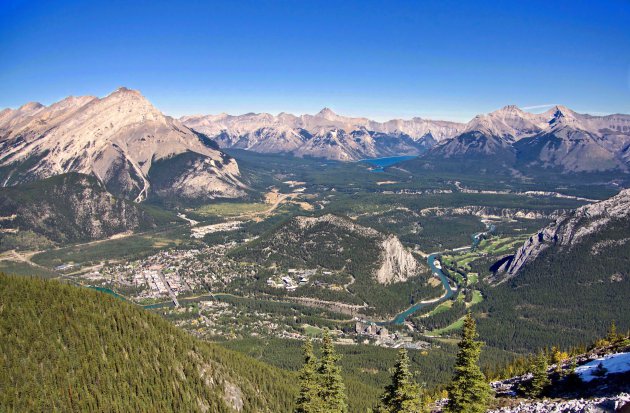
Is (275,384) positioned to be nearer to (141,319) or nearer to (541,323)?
(141,319)

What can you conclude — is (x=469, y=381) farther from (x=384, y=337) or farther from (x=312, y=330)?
(x=312, y=330)

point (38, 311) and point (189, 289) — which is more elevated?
→ point (38, 311)

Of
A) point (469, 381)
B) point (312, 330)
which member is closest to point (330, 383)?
point (469, 381)

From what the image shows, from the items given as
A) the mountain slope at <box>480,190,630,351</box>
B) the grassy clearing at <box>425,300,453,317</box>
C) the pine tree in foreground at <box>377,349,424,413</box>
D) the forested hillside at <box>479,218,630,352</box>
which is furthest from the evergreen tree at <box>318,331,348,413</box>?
the grassy clearing at <box>425,300,453,317</box>

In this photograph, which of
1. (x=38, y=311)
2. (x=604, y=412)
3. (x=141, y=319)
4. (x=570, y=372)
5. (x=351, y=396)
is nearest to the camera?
(x=604, y=412)

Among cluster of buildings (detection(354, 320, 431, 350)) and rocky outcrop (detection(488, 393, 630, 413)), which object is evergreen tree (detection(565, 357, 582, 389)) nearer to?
rocky outcrop (detection(488, 393, 630, 413))

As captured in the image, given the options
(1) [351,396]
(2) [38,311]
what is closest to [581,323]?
(1) [351,396]

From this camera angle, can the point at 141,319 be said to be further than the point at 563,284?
No
